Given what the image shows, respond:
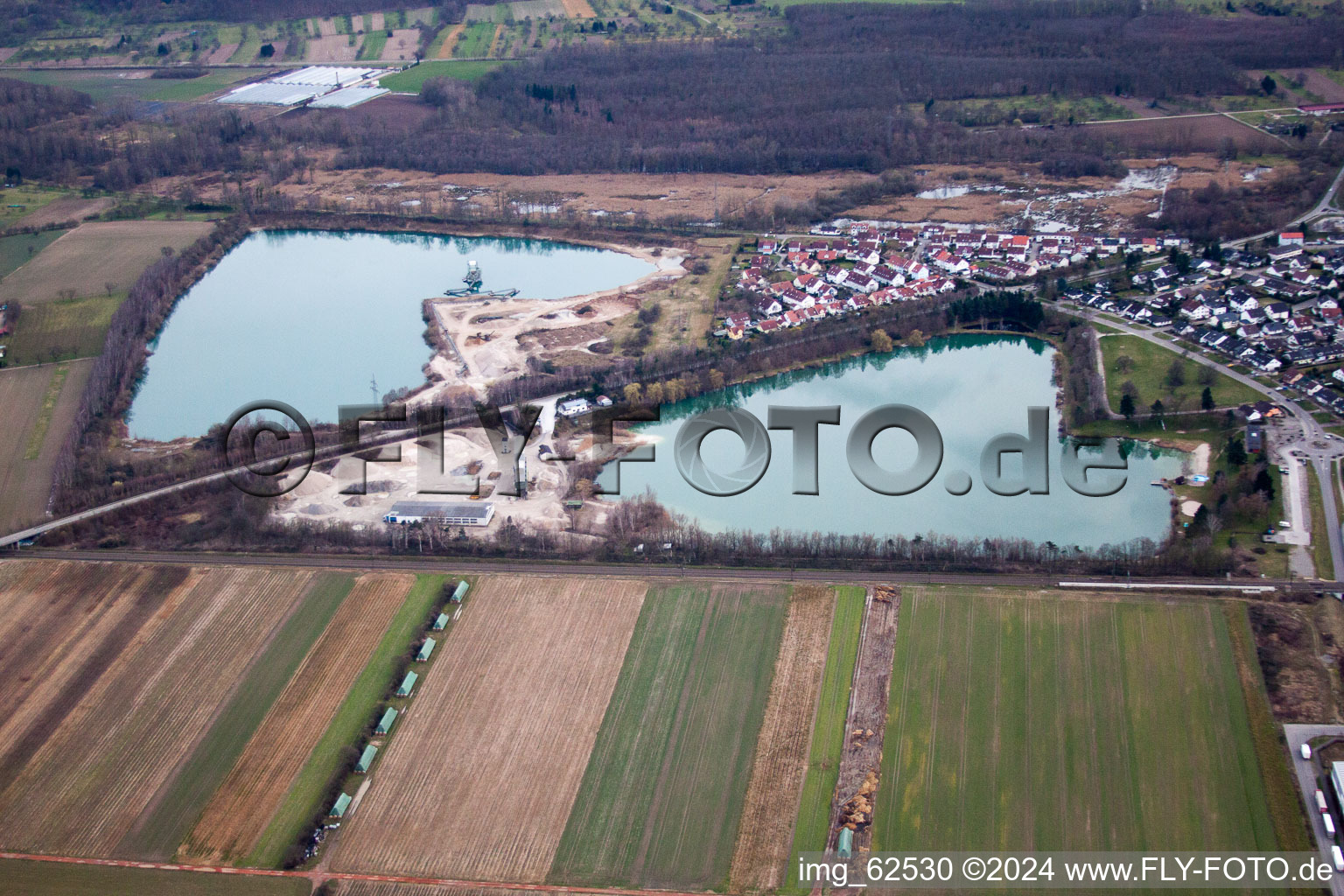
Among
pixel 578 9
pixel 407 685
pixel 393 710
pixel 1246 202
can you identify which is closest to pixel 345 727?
pixel 393 710

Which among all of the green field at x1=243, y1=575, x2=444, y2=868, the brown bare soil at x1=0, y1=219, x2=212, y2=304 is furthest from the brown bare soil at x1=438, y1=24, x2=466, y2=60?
the green field at x1=243, y1=575, x2=444, y2=868

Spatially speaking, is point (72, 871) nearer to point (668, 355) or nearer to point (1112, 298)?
point (668, 355)

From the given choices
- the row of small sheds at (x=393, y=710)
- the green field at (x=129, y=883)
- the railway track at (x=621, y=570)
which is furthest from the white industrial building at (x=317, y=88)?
the green field at (x=129, y=883)

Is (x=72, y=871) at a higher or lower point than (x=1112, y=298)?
lower

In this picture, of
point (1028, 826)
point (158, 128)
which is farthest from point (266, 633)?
point (158, 128)

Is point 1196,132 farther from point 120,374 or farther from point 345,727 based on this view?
point 345,727

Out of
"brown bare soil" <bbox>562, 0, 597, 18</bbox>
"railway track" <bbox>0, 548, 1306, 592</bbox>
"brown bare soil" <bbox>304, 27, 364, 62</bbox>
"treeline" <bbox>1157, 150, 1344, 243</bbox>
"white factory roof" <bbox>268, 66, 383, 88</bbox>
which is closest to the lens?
"railway track" <bbox>0, 548, 1306, 592</bbox>

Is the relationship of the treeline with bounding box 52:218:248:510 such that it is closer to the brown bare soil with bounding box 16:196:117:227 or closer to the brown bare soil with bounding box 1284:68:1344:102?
the brown bare soil with bounding box 16:196:117:227
